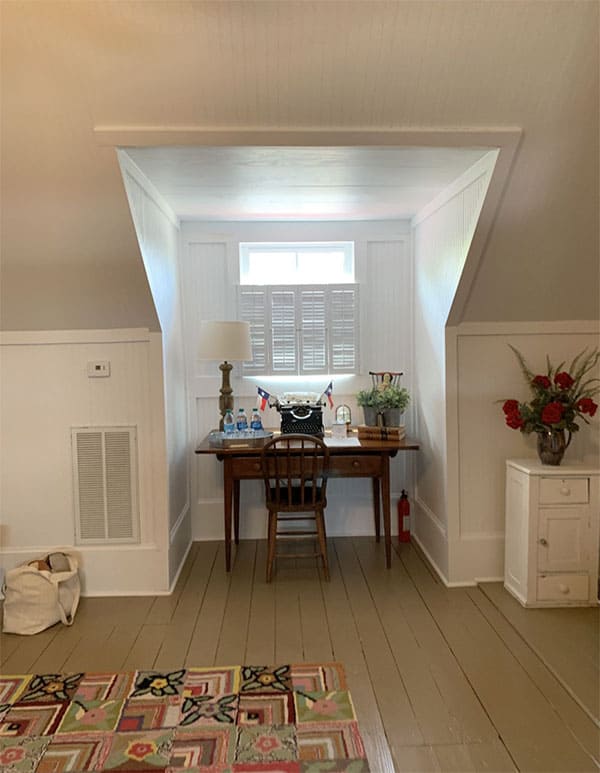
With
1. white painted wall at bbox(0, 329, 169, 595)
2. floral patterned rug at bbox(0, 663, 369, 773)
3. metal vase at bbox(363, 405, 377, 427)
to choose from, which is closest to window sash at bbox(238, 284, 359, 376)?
metal vase at bbox(363, 405, 377, 427)

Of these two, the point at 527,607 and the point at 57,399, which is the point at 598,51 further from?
the point at 57,399

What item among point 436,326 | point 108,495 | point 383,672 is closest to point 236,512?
point 108,495

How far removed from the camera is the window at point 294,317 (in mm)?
3900

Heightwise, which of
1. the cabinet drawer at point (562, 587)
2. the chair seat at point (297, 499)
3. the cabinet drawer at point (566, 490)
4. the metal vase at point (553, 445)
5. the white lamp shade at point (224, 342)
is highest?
the white lamp shade at point (224, 342)

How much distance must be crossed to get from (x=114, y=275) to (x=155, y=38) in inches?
47.4

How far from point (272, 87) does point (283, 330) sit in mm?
1970

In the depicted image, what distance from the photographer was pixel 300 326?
12.8 ft

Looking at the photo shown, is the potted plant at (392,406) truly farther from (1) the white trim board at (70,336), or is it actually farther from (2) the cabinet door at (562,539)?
(1) the white trim board at (70,336)

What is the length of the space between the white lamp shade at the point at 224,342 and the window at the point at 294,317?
1.33 ft

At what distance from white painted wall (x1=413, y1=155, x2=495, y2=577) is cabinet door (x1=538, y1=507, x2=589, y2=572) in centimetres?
54

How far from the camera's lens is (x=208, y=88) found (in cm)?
209

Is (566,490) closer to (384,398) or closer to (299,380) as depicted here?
(384,398)

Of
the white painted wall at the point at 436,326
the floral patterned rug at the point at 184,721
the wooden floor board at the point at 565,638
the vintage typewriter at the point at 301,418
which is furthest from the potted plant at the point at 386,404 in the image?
the floral patterned rug at the point at 184,721

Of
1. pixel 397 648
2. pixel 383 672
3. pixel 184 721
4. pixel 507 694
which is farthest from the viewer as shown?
pixel 397 648
